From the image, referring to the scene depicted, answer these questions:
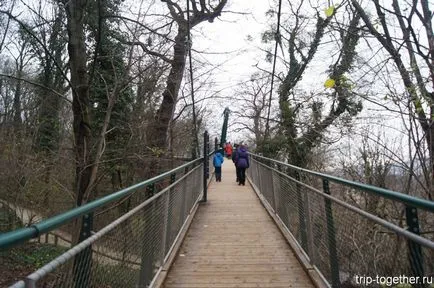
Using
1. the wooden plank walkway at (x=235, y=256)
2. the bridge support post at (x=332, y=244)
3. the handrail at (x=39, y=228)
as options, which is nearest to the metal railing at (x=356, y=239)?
the bridge support post at (x=332, y=244)

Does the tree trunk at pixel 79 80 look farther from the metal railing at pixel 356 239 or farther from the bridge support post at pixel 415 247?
the bridge support post at pixel 415 247

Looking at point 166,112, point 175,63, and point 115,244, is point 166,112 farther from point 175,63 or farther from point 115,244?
point 115,244

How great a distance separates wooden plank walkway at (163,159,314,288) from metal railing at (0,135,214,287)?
332mm

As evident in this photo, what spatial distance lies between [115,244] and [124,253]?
301 millimetres

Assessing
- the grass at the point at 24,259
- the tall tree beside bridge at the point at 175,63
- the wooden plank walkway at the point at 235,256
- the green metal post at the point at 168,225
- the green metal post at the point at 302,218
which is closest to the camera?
the wooden plank walkway at the point at 235,256

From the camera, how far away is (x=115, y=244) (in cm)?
311

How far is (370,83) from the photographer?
24.9 ft

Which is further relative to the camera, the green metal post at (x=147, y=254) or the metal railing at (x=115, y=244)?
the green metal post at (x=147, y=254)

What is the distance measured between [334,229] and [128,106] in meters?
12.9

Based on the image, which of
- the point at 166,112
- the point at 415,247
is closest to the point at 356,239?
the point at 415,247

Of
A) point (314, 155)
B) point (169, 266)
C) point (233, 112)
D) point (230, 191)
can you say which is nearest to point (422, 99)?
point (169, 266)

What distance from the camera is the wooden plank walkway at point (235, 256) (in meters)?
4.47

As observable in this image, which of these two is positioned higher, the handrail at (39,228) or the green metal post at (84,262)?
the handrail at (39,228)

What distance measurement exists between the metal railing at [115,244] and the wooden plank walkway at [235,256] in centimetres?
33
